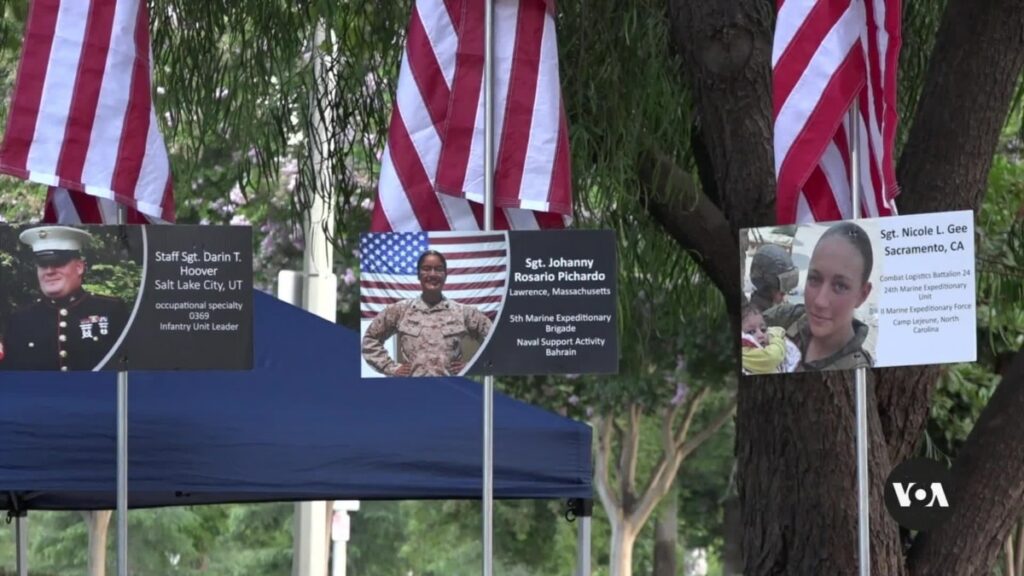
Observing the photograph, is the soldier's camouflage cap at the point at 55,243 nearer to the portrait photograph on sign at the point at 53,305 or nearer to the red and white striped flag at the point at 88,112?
the portrait photograph on sign at the point at 53,305

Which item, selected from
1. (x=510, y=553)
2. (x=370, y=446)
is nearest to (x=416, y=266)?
(x=370, y=446)

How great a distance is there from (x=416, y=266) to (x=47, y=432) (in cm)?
160

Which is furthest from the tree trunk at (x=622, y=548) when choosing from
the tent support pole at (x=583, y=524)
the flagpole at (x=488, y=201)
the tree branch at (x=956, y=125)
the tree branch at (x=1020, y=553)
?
the flagpole at (x=488, y=201)

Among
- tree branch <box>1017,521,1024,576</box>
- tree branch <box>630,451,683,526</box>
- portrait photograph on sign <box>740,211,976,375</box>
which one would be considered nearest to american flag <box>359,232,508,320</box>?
portrait photograph on sign <box>740,211,976,375</box>

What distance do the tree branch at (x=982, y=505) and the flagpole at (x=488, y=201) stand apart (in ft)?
5.05

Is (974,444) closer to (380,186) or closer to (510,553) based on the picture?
(380,186)

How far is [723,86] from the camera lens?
566cm

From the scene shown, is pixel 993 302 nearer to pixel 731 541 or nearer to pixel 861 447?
pixel 861 447

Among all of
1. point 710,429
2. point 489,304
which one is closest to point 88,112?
point 489,304

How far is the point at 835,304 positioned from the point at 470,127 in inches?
55.5

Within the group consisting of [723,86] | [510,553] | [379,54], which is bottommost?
[510,553]

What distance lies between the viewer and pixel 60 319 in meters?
4.71

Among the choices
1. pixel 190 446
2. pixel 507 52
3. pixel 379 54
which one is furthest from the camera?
pixel 379 54

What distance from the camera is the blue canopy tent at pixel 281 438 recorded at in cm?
558
